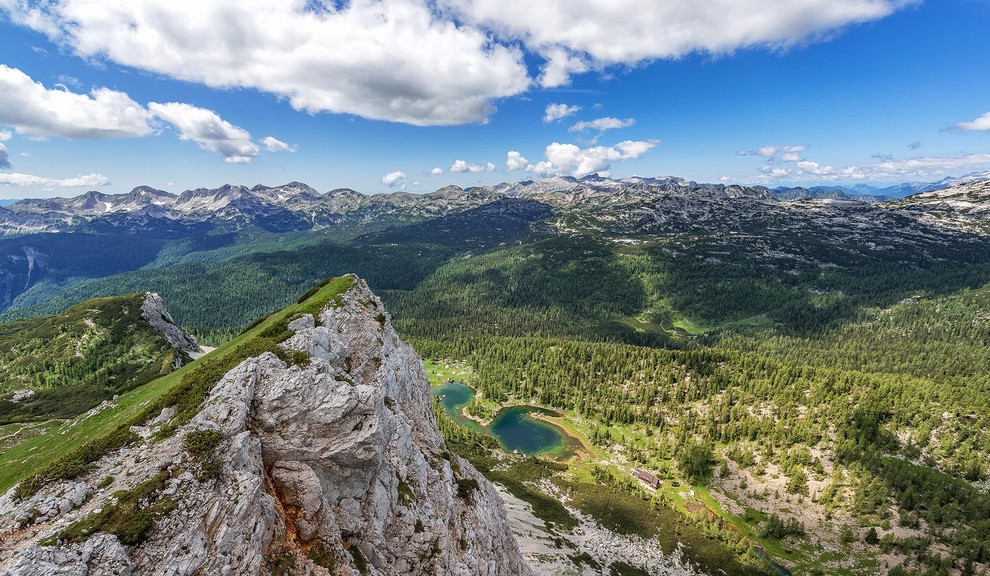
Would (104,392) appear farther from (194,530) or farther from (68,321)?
(194,530)

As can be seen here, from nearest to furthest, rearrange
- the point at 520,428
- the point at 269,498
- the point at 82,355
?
1. the point at 269,498
2. the point at 82,355
3. the point at 520,428

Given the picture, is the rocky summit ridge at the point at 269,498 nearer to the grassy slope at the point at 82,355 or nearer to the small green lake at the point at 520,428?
the grassy slope at the point at 82,355

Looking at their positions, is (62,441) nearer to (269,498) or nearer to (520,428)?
(269,498)

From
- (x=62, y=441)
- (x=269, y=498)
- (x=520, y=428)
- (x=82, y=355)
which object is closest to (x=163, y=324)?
(x=82, y=355)

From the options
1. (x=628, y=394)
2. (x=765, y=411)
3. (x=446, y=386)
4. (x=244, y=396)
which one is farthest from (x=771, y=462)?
(x=244, y=396)

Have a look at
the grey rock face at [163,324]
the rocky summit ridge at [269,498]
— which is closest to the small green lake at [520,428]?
the grey rock face at [163,324]

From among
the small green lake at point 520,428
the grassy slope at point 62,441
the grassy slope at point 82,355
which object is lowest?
the small green lake at point 520,428
